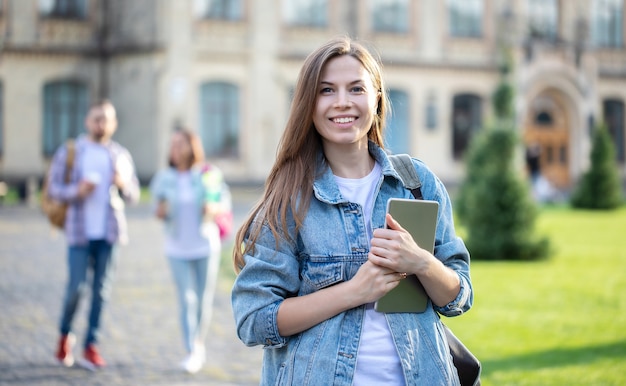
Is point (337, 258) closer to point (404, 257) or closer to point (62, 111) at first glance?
point (404, 257)

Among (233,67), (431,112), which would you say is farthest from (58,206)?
(431,112)

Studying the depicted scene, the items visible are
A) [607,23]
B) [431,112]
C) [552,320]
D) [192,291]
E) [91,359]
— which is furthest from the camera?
[607,23]

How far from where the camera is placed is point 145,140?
90.0 feet

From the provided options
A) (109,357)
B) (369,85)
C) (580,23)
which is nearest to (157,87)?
(580,23)

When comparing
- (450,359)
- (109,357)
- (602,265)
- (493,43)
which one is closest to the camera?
(450,359)

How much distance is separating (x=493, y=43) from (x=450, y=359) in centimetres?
3023

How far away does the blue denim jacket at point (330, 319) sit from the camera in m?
2.62

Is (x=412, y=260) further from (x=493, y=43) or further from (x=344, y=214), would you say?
(x=493, y=43)

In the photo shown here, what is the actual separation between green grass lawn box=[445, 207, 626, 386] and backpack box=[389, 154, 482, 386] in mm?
3766

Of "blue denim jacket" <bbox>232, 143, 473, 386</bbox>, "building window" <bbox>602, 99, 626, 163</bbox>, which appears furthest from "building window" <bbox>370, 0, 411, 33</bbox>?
"blue denim jacket" <bbox>232, 143, 473, 386</bbox>

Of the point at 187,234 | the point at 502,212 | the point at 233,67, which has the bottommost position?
the point at 502,212

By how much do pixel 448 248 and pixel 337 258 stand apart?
0.39 metres

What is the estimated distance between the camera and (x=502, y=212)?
14.6 metres

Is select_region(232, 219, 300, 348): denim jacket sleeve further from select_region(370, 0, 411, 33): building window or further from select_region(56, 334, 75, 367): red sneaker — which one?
select_region(370, 0, 411, 33): building window
